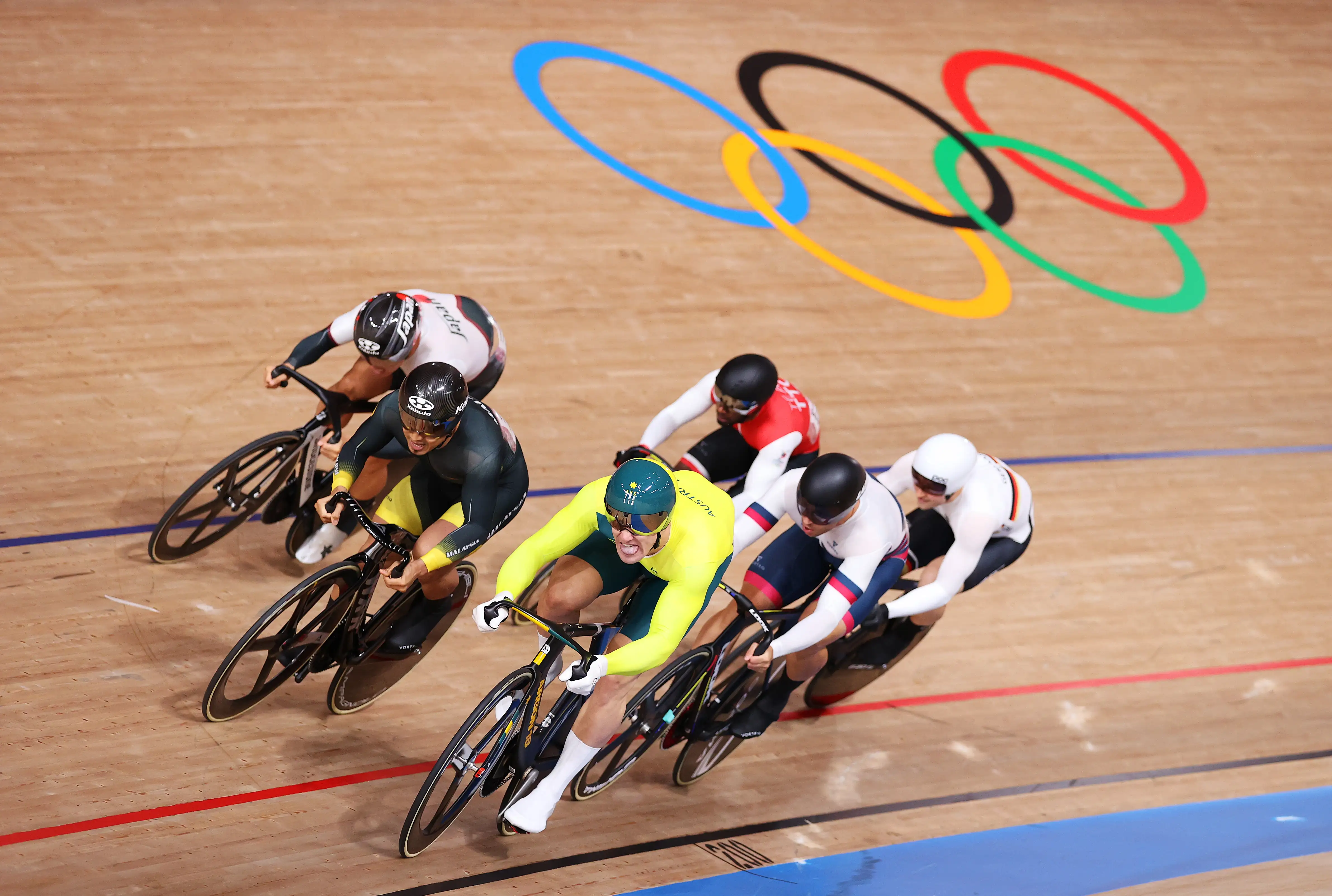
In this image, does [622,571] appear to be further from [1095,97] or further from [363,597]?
[1095,97]

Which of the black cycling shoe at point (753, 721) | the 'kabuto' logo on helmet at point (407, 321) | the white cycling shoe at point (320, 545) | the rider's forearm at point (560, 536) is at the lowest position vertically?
the black cycling shoe at point (753, 721)

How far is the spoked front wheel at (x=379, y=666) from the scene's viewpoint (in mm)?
3848

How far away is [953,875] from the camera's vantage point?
3.90 m

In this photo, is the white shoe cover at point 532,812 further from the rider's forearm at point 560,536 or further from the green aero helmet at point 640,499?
the green aero helmet at point 640,499

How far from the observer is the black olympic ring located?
788 cm

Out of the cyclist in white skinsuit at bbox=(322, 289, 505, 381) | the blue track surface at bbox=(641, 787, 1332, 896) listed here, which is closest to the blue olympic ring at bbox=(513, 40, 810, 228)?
the cyclist in white skinsuit at bbox=(322, 289, 505, 381)

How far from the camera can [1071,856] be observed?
13.5 ft

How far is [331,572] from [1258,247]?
7258 mm

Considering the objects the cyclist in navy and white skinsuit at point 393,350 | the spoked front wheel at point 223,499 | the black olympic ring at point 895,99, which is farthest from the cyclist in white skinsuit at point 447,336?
the black olympic ring at point 895,99

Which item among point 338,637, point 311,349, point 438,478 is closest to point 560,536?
point 438,478

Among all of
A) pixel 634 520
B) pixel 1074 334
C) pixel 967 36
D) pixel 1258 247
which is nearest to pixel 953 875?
pixel 634 520

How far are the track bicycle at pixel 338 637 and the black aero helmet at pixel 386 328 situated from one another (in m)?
0.50

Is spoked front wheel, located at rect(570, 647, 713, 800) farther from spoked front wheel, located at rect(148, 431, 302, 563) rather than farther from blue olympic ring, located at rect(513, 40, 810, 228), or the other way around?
blue olympic ring, located at rect(513, 40, 810, 228)

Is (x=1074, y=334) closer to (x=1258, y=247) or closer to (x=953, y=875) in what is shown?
(x=1258, y=247)
